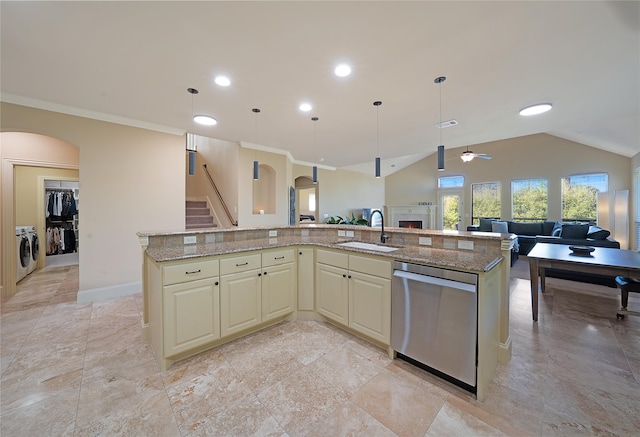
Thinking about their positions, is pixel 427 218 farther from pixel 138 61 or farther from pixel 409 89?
pixel 138 61

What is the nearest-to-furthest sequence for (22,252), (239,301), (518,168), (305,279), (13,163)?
(239,301)
(305,279)
(13,163)
(22,252)
(518,168)

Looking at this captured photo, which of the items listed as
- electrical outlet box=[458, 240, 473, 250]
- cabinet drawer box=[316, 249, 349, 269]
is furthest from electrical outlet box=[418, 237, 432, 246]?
cabinet drawer box=[316, 249, 349, 269]

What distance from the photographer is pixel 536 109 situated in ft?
10.4

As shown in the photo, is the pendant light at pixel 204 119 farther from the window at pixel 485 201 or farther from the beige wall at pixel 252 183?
the window at pixel 485 201

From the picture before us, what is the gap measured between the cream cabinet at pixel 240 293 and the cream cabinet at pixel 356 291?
662mm

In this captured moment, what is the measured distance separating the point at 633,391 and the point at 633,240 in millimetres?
6311

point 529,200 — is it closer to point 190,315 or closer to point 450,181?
point 450,181

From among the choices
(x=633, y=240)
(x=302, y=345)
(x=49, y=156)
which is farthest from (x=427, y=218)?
(x=49, y=156)

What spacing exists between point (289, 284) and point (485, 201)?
867 cm

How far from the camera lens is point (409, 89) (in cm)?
269

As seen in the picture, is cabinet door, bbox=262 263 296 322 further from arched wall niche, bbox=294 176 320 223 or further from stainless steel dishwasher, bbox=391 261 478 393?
arched wall niche, bbox=294 176 320 223

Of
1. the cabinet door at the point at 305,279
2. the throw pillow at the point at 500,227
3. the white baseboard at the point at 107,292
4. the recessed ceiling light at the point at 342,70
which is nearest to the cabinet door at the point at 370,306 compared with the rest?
the cabinet door at the point at 305,279

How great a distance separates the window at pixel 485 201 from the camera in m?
8.37

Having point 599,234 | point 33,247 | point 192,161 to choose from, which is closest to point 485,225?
point 599,234
